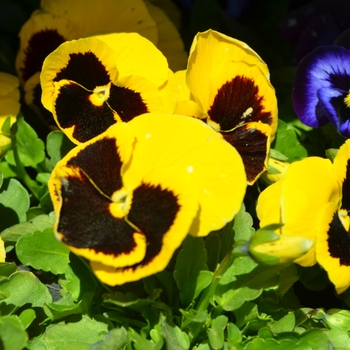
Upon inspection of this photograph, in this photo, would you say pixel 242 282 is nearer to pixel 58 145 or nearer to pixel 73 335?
pixel 73 335

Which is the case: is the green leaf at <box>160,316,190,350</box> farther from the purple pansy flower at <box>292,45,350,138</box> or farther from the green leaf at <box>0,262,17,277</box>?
the purple pansy flower at <box>292,45,350,138</box>

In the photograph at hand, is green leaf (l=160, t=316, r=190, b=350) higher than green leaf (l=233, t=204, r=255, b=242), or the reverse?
green leaf (l=233, t=204, r=255, b=242)

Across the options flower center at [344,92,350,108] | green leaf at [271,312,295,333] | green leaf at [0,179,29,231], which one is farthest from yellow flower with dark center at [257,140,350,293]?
green leaf at [0,179,29,231]

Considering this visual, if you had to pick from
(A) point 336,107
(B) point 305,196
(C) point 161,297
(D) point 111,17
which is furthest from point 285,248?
(D) point 111,17

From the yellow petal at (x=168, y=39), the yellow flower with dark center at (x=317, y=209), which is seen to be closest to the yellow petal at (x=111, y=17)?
the yellow petal at (x=168, y=39)

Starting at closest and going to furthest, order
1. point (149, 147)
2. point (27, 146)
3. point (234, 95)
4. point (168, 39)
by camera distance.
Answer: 1. point (149, 147)
2. point (234, 95)
3. point (27, 146)
4. point (168, 39)

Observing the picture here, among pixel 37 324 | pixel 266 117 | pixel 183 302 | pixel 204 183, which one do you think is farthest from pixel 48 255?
pixel 266 117
